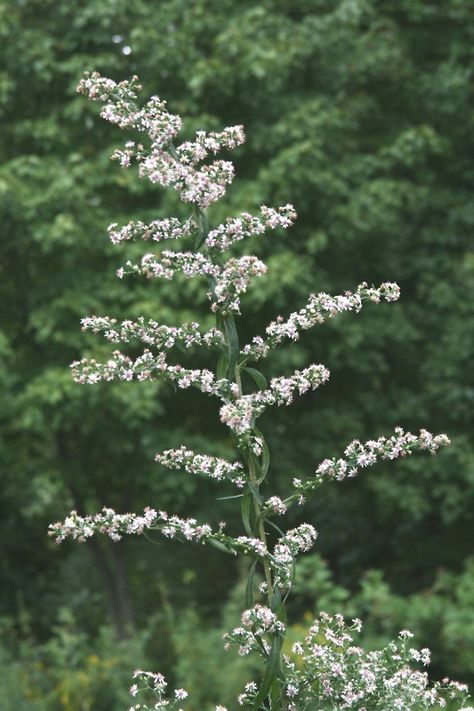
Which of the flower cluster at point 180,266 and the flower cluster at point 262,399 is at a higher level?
the flower cluster at point 180,266

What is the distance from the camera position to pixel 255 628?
242 cm

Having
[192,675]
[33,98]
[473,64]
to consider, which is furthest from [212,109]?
[192,675]

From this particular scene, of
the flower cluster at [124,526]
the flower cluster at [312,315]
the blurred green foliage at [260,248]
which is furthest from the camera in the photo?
the blurred green foliage at [260,248]

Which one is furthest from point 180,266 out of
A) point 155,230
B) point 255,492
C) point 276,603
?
point 276,603

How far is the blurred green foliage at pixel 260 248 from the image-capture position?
1120 centimetres

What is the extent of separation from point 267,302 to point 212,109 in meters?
2.16

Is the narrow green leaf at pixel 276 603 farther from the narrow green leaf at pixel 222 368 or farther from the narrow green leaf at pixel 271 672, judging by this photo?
the narrow green leaf at pixel 222 368

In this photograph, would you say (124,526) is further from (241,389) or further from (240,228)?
(240,228)

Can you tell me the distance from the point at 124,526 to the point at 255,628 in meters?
0.35

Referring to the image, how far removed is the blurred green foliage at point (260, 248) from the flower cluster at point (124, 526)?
289 inches

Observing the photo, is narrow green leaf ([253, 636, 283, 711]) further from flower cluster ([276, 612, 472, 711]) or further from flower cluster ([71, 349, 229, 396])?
flower cluster ([71, 349, 229, 396])

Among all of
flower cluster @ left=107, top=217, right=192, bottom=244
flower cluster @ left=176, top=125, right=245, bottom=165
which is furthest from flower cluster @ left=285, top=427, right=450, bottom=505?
flower cluster @ left=176, top=125, right=245, bottom=165

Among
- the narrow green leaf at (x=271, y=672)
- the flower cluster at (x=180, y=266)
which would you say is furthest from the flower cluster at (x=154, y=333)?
the narrow green leaf at (x=271, y=672)

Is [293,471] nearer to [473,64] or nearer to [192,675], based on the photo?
[192,675]
